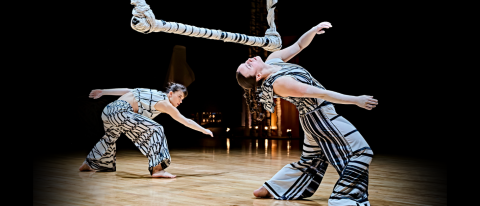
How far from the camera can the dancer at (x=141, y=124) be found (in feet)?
12.7

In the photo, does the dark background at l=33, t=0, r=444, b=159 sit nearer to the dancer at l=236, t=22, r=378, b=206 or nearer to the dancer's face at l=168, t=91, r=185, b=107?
the dancer's face at l=168, t=91, r=185, b=107

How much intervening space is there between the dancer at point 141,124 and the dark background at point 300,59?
3.05 meters

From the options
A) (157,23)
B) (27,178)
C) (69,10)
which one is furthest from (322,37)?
(27,178)

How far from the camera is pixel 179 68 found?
380 inches

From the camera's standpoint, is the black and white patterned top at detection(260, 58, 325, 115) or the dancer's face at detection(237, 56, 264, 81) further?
the dancer's face at detection(237, 56, 264, 81)

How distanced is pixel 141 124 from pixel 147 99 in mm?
267

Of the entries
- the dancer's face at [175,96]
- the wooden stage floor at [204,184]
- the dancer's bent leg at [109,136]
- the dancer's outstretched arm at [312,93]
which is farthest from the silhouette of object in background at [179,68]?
the dancer's outstretched arm at [312,93]

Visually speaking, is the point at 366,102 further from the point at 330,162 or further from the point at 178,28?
the point at 178,28

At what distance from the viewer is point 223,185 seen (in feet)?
11.0

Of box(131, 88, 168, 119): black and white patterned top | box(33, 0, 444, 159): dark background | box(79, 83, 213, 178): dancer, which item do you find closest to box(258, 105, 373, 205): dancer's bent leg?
box(79, 83, 213, 178): dancer

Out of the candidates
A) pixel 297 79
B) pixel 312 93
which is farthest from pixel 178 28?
pixel 312 93

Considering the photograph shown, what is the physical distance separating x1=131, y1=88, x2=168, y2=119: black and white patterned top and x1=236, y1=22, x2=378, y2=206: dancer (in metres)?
1.63

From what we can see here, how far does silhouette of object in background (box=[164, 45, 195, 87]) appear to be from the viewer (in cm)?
927

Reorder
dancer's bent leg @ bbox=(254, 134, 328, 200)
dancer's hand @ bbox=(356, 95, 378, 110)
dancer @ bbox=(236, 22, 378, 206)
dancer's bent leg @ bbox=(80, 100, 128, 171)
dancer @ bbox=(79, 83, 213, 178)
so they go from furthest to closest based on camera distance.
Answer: dancer's bent leg @ bbox=(80, 100, 128, 171)
dancer @ bbox=(79, 83, 213, 178)
dancer's bent leg @ bbox=(254, 134, 328, 200)
dancer @ bbox=(236, 22, 378, 206)
dancer's hand @ bbox=(356, 95, 378, 110)
